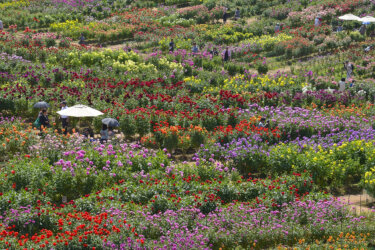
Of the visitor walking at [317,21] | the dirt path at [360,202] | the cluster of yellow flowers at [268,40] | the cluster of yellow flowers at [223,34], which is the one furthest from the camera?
the visitor walking at [317,21]

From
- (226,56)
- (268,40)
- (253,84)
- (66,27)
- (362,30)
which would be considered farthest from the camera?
(66,27)

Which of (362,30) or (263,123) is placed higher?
(362,30)

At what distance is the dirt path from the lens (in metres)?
11.4

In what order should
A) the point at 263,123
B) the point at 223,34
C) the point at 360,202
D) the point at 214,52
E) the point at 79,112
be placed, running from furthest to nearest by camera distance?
the point at 223,34, the point at 214,52, the point at 263,123, the point at 79,112, the point at 360,202

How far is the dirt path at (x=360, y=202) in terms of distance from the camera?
37.5ft

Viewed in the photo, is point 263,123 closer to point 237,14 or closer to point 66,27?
point 66,27

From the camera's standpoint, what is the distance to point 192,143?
14.9 m

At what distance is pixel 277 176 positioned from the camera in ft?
40.7

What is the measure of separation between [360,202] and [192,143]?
206 inches

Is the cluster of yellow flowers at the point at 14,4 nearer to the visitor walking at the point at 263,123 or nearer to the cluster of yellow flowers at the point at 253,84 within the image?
the cluster of yellow flowers at the point at 253,84

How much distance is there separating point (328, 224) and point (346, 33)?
72.2 feet

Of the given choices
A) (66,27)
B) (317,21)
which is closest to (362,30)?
(317,21)

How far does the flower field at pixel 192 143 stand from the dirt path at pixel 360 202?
0.05 m

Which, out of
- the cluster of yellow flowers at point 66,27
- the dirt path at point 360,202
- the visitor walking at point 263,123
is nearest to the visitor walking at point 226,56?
the visitor walking at point 263,123
